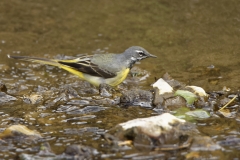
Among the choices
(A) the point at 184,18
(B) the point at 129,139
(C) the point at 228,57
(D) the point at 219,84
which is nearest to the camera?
(B) the point at 129,139

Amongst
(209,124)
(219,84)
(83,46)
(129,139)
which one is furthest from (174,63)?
(129,139)

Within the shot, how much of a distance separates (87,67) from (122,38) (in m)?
2.55

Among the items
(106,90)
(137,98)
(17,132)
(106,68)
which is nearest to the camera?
(17,132)

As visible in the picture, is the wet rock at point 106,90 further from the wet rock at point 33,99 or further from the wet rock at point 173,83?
the wet rock at point 33,99

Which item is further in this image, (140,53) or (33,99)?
(140,53)

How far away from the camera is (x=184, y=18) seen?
12.6 metres

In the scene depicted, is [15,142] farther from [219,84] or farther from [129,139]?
[219,84]

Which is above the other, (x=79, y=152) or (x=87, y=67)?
(x=87, y=67)

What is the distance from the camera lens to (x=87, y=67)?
32.2 ft

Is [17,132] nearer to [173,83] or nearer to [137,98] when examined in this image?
[137,98]

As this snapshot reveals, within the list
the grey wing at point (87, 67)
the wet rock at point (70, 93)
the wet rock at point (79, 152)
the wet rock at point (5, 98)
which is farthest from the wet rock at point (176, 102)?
the wet rock at point (5, 98)

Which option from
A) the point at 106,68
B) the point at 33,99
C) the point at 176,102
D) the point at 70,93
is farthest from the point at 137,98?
the point at 33,99

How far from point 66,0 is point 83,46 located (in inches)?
105

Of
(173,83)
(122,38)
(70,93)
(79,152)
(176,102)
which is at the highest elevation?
(122,38)
